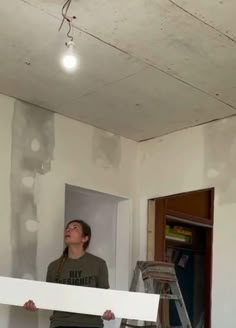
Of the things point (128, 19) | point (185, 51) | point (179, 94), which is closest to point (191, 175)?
point (179, 94)

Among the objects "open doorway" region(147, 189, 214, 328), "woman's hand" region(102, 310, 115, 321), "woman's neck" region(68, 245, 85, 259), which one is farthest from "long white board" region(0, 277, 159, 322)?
"open doorway" region(147, 189, 214, 328)

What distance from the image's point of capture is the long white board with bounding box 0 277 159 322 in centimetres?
346

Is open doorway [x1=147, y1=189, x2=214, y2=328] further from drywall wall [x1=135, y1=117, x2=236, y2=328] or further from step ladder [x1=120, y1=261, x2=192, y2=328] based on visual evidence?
step ladder [x1=120, y1=261, x2=192, y2=328]

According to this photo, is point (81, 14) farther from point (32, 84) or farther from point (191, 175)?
point (191, 175)

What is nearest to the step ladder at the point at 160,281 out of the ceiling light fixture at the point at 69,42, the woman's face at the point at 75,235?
the woman's face at the point at 75,235

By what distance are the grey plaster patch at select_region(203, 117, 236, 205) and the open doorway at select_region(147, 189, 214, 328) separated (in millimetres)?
1048

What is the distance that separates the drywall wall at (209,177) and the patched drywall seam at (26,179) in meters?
0.98

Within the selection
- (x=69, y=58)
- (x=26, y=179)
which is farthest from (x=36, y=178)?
(x=69, y=58)

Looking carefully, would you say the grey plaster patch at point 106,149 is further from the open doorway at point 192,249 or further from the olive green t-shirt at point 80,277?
the olive green t-shirt at point 80,277

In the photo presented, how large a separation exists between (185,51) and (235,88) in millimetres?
700

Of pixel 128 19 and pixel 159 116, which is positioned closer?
pixel 128 19

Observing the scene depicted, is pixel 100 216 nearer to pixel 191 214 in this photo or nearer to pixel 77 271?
pixel 191 214

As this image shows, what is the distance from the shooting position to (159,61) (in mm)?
3621

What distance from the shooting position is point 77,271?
12.3 feet
